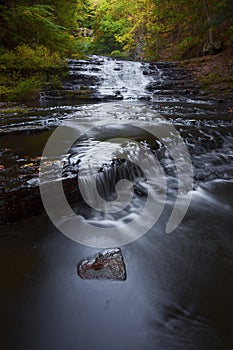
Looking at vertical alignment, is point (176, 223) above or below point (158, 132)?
below

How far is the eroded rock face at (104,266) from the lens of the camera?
201cm

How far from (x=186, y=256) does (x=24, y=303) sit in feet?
4.76

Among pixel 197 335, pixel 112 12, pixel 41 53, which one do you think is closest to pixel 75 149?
pixel 197 335

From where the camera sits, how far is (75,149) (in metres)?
3.80

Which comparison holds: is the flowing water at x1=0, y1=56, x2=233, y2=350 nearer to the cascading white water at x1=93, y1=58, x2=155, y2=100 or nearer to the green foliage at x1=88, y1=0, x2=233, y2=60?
the cascading white water at x1=93, y1=58, x2=155, y2=100

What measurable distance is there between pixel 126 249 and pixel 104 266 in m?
0.39

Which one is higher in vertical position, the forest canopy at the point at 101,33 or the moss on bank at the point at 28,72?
the forest canopy at the point at 101,33

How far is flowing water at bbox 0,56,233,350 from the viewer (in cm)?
160

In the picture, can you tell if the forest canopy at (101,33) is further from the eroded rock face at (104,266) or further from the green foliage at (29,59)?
the eroded rock face at (104,266)

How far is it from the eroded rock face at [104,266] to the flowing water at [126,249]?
0.06m

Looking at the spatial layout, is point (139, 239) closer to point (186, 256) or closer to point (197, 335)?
point (186, 256)

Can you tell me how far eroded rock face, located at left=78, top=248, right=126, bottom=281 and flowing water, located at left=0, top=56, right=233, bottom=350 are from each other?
6 centimetres

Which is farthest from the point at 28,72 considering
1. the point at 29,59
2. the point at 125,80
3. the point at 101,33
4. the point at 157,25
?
the point at 101,33

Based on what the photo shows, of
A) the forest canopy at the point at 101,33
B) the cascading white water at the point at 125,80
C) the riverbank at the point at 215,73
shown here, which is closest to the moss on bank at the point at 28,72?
the forest canopy at the point at 101,33
